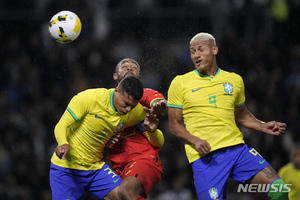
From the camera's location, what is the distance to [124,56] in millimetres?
8289

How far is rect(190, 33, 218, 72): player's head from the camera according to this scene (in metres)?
4.29

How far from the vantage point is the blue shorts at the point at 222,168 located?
4.04m

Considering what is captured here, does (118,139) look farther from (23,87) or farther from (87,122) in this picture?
(23,87)

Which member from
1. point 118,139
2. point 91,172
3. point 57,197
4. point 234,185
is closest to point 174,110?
point 118,139

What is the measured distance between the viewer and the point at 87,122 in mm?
4465

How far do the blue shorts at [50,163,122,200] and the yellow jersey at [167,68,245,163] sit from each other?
0.82 metres

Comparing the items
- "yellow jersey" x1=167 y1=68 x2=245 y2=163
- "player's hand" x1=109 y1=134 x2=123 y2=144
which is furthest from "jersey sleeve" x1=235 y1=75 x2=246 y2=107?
"player's hand" x1=109 y1=134 x2=123 y2=144

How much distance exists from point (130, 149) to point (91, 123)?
50 cm

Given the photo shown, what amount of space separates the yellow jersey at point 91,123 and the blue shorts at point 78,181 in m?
0.06

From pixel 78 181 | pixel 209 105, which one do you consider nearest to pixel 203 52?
pixel 209 105

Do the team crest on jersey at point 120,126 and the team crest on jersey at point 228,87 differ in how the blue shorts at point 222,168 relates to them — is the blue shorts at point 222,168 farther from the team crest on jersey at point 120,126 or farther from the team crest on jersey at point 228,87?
the team crest on jersey at point 120,126

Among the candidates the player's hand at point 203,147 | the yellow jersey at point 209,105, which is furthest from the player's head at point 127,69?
the player's hand at point 203,147

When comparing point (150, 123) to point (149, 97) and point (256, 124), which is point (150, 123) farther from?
point (256, 124)

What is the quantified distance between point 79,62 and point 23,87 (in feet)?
3.26
